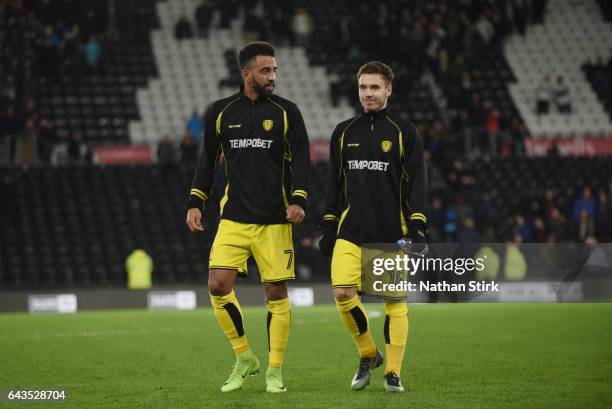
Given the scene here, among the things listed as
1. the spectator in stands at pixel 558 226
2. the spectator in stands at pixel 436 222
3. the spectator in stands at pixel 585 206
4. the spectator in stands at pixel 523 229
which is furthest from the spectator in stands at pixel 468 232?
the spectator in stands at pixel 585 206

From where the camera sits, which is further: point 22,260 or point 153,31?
point 153,31

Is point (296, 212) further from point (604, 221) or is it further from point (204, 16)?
point (204, 16)

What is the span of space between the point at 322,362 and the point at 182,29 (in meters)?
21.2

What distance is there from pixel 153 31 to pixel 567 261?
25.5 metres

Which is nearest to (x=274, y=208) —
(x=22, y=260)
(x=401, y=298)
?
(x=401, y=298)

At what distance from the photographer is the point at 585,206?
24.8 m

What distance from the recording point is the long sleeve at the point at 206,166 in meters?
8.75

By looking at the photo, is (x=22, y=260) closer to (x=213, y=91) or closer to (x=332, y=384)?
(x=213, y=91)

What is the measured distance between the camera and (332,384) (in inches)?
356

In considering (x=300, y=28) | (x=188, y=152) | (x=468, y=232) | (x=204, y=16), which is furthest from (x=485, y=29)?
(x=188, y=152)

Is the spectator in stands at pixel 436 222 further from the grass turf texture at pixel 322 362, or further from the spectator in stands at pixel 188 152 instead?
the grass turf texture at pixel 322 362

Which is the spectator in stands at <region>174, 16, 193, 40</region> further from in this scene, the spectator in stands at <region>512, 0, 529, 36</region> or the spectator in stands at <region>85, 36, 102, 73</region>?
the spectator in stands at <region>512, 0, 529, 36</region>

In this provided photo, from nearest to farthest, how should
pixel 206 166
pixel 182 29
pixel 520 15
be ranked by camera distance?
pixel 206 166, pixel 182 29, pixel 520 15

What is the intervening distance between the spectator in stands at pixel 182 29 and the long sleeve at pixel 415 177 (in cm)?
2311
